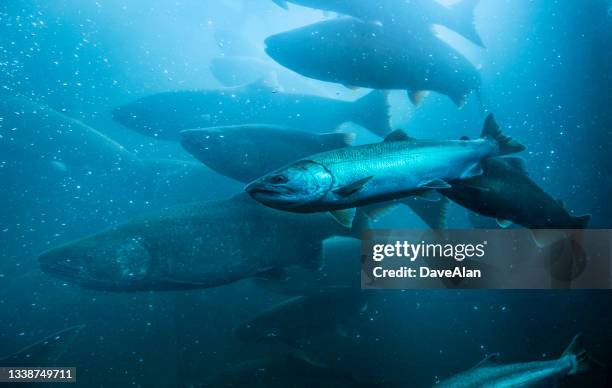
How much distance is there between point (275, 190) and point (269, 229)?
2285 mm

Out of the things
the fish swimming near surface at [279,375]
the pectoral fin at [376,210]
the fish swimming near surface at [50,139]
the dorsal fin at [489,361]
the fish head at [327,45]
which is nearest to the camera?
the pectoral fin at [376,210]

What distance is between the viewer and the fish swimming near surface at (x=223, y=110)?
614 centimetres

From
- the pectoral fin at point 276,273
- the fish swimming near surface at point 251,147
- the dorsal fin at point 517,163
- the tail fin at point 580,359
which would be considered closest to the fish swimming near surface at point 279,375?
the pectoral fin at point 276,273

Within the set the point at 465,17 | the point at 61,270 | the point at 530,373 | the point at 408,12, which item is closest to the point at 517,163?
the point at 530,373

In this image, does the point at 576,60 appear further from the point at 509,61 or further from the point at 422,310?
the point at 422,310

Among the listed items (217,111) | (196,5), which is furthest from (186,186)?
(196,5)

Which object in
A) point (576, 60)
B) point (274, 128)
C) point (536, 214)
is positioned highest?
point (576, 60)

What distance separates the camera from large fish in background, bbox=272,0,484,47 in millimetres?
3812

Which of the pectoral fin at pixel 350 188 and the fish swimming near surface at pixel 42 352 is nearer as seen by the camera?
the pectoral fin at pixel 350 188

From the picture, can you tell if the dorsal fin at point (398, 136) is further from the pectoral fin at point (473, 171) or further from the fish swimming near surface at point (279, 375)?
the fish swimming near surface at point (279, 375)

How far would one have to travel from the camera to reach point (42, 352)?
4.14 m

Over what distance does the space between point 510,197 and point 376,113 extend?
289cm

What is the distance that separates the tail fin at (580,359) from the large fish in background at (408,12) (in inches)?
121

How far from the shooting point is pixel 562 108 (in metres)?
8.82
